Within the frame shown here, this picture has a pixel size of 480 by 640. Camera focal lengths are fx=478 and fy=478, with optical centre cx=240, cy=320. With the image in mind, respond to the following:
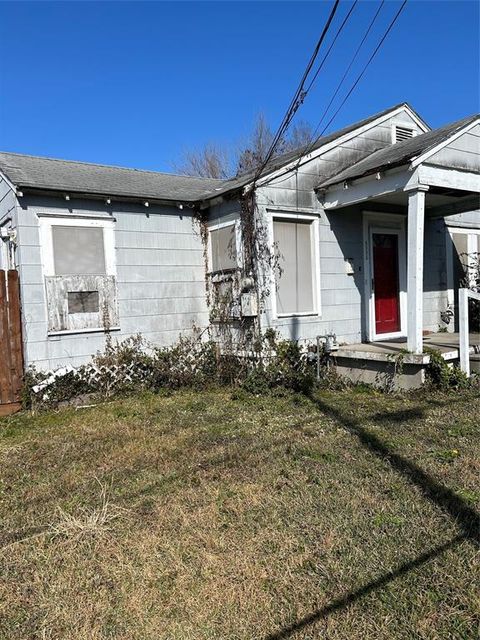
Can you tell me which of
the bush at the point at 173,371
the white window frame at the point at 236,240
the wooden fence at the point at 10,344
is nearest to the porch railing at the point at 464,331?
the bush at the point at 173,371

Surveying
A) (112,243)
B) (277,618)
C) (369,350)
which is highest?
(112,243)

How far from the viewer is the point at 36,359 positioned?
6684mm

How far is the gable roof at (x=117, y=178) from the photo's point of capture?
6.86 m

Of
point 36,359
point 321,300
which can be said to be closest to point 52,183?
point 36,359

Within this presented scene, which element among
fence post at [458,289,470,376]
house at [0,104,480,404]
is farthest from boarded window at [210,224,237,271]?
fence post at [458,289,470,376]

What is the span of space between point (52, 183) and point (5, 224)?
47.5 inches

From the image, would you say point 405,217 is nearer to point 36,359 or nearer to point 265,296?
point 265,296

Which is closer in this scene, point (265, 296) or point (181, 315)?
point (265, 296)

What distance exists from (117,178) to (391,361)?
5515mm

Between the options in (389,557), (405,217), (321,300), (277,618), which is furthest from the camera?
(405,217)

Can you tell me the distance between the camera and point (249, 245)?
7.43m

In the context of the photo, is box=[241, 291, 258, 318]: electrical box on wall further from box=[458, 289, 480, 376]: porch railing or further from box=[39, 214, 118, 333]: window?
box=[458, 289, 480, 376]: porch railing

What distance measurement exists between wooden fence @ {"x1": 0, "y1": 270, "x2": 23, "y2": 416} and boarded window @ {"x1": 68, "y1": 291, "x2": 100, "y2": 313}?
70 centimetres

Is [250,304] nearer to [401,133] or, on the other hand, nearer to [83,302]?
[83,302]
